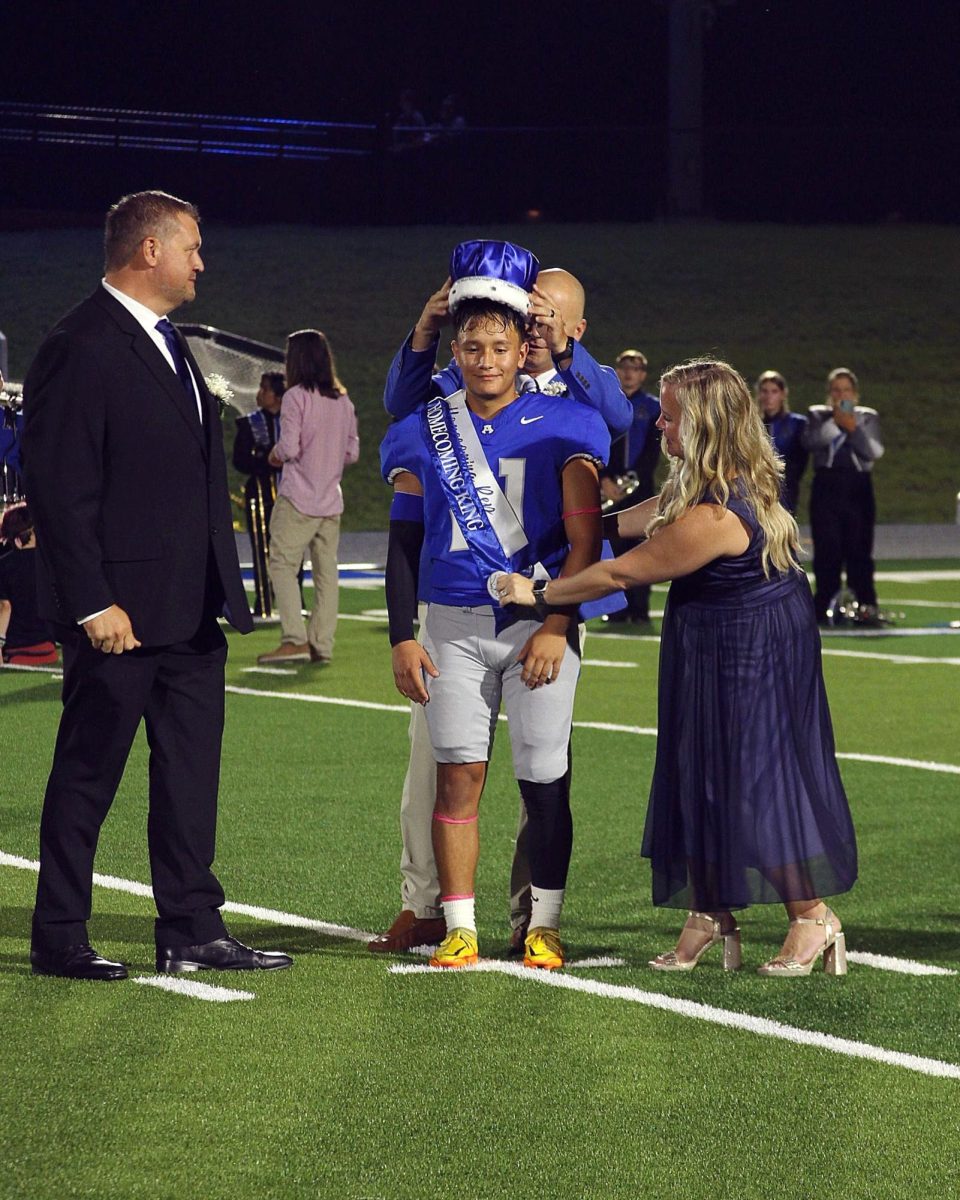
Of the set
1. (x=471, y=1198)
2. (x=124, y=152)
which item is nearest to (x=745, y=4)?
(x=124, y=152)

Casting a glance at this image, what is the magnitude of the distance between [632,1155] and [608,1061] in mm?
685

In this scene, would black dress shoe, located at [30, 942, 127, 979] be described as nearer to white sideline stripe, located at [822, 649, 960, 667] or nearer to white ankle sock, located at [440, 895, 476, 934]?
white ankle sock, located at [440, 895, 476, 934]

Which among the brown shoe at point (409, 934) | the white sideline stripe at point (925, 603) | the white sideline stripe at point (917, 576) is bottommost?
the brown shoe at point (409, 934)

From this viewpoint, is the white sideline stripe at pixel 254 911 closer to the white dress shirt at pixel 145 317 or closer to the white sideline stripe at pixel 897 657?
the white dress shirt at pixel 145 317

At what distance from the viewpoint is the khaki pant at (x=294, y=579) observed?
1394cm

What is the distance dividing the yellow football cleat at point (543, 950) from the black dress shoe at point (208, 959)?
0.69 m

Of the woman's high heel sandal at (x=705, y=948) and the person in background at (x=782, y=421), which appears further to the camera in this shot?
the person in background at (x=782, y=421)

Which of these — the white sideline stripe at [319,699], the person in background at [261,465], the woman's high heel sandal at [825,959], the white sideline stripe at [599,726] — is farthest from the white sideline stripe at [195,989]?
the person in background at [261,465]

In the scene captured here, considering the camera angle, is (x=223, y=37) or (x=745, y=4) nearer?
(x=223, y=37)

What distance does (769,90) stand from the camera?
4772 cm

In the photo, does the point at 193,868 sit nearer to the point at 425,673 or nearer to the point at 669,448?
the point at 425,673

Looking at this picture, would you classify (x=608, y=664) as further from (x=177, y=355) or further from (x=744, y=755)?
(x=177, y=355)

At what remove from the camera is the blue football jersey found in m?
5.76

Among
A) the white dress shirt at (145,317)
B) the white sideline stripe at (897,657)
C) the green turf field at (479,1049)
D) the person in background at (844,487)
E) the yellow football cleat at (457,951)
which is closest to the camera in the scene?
the green turf field at (479,1049)
